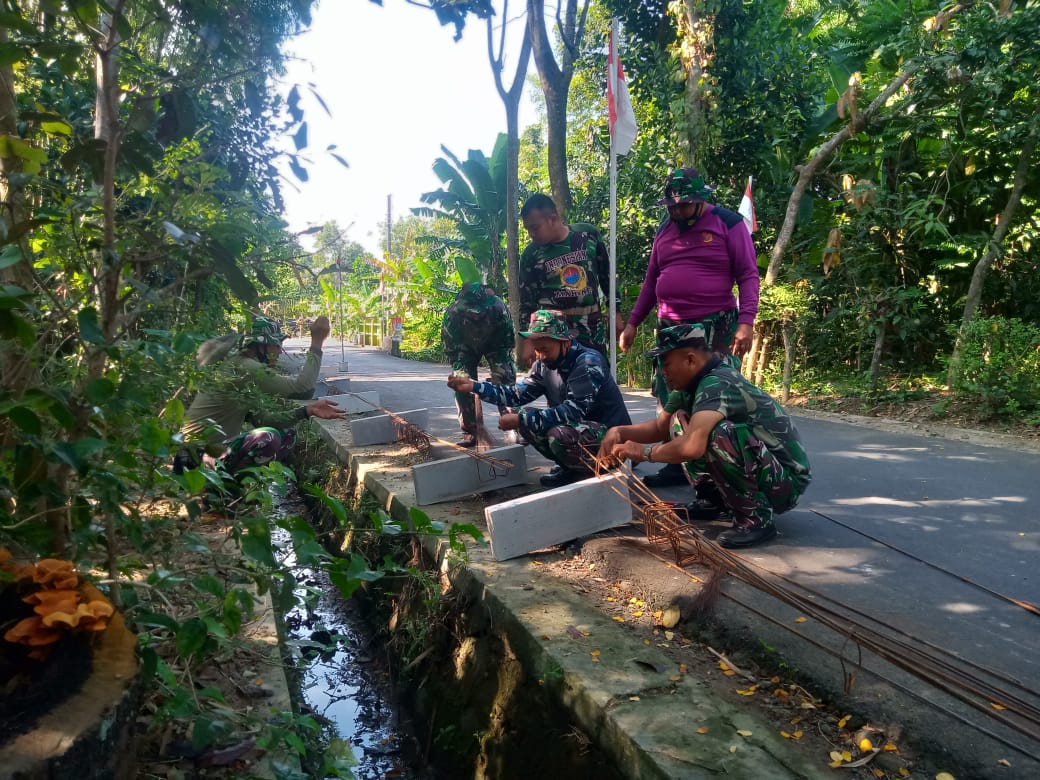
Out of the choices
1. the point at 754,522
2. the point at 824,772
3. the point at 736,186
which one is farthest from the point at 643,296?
the point at 736,186

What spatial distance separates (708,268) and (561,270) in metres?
1.06

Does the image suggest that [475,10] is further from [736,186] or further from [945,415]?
[736,186]

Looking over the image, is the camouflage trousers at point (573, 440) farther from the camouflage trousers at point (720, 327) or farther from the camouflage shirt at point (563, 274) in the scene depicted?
the camouflage shirt at point (563, 274)

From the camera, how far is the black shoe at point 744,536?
3.34 metres

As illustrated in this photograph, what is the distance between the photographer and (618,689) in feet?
7.38

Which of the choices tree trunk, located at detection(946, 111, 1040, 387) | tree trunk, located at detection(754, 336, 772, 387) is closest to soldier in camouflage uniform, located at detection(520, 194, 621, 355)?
tree trunk, located at detection(946, 111, 1040, 387)

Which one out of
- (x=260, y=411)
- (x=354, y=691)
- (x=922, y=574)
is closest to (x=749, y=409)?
(x=922, y=574)

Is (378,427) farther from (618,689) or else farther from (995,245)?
(995,245)

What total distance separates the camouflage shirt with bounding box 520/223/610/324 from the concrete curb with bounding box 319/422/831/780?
83.0 inches

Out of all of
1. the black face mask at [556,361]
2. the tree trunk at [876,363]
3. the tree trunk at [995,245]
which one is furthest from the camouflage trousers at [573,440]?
the tree trunk at [876,363]

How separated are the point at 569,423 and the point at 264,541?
7.51 ft

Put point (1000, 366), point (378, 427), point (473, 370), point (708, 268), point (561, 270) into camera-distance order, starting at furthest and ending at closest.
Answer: point (1000, 366) → point (378, 427) → point (473, 370) → point (561, 270) → point (708, 268)

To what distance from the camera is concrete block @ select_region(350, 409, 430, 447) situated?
247 inches

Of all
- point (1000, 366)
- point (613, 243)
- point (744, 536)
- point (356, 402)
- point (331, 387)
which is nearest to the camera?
point (744, 536)
